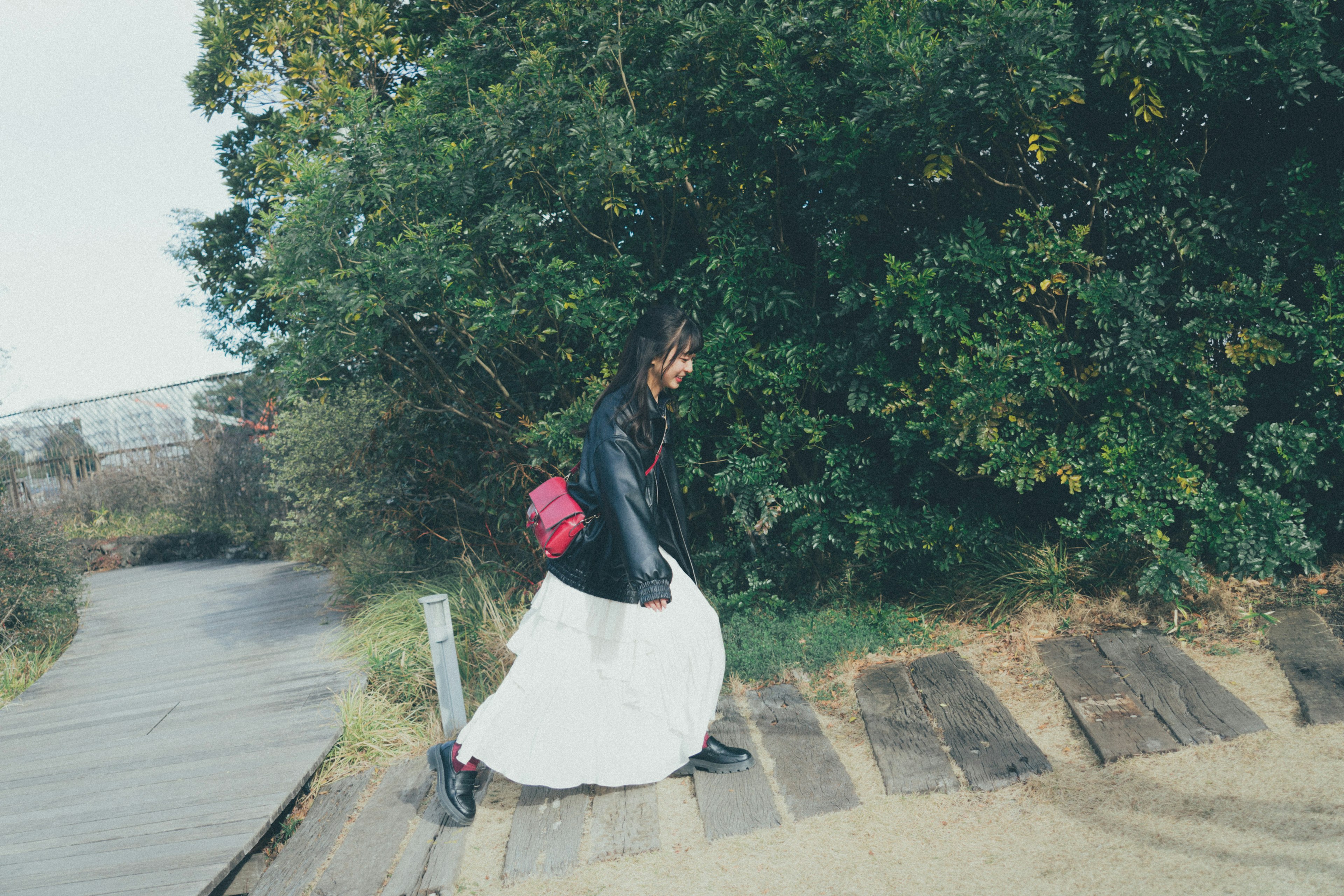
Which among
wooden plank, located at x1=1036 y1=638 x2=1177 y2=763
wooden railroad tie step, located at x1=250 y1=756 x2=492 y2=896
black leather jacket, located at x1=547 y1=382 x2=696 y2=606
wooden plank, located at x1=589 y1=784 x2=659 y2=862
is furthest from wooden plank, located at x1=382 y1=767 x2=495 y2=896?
wooden plank, located at x1=1036 y1=638 x2=1177 y2=763

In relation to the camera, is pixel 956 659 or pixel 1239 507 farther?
pixel 956 659

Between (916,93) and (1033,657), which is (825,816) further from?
(916,93)

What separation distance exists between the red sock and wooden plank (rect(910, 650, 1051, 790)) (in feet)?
6.21

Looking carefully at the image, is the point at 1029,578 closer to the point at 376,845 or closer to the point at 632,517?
the point at 632,517

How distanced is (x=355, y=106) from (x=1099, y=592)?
472 centimetres

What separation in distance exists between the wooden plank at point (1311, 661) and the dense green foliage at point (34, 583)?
8.28 metres

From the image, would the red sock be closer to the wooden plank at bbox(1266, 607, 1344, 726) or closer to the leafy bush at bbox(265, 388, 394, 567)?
the wooden plank at bbox(1266, 607, 1344, 726)

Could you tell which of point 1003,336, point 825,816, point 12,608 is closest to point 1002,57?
point 1003,336

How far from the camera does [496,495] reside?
19.8ft

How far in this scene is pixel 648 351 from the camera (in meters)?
3.22

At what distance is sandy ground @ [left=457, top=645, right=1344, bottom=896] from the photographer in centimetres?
267

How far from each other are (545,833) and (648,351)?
1830mm

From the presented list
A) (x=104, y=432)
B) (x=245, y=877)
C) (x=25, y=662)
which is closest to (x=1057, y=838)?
(x=245, y=877)

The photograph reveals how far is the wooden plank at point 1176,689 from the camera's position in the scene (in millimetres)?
3412
